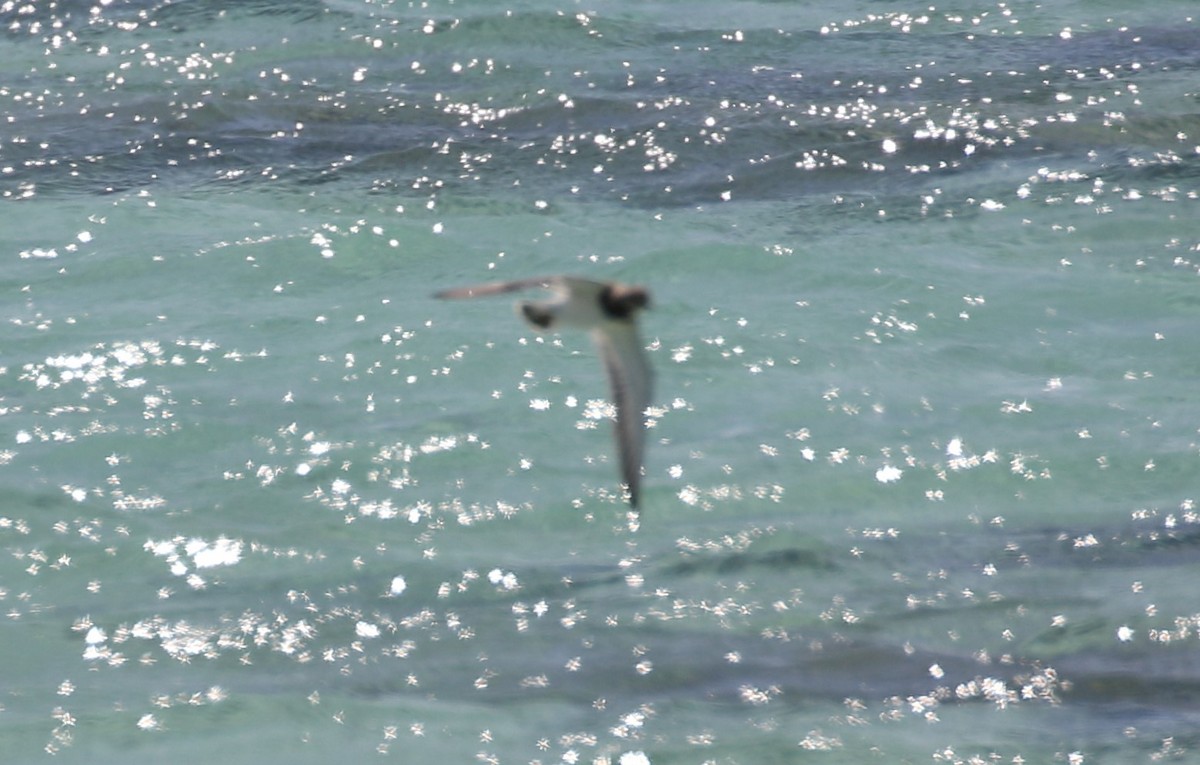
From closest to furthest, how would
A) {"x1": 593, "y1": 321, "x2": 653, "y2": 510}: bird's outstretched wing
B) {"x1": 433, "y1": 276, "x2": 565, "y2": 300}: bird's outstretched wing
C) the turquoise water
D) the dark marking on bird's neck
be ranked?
{"x1": 433, "y1": 276, "x2": 565, "y2": 300}: bird's outstretched wing < the dark marking on bird's neck < {"x1": 593, "y1": 321, "x2": 653, "y2": 510}: bird's outstretched wing < the turquoise water

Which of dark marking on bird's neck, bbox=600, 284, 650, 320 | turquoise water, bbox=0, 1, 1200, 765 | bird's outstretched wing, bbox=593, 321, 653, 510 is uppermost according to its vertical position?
dark marking on bird's neck, bbox=600, 284, 650, 320

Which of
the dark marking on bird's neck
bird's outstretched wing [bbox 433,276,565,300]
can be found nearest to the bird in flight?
the dark marking on bird's neck

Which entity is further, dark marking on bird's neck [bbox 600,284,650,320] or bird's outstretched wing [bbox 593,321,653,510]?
bird's outstretched wing [bbox 593,321,653,510]

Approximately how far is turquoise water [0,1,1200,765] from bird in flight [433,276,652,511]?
137 cm

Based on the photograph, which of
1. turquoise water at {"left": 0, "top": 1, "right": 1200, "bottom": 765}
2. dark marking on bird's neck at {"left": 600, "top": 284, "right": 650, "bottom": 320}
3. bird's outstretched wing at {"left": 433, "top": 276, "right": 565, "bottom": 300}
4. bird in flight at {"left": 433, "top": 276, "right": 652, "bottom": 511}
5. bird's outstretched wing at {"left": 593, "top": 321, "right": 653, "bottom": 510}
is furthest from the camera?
turquoise water at {"left": 0, "top": 1, "right": 1200, "bottom": 765}

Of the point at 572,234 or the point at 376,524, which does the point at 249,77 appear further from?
the point at 376,524

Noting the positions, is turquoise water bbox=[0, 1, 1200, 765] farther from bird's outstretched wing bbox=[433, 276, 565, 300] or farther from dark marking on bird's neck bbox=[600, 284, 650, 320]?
bird's outstretched wing bbox=[433, 276, 565, 300]

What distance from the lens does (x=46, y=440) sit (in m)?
8.07

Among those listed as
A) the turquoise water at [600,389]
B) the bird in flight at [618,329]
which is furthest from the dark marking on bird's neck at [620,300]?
the turquoise water at [600,389]

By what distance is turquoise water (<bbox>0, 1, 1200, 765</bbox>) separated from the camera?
20.7 feet

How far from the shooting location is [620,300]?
5.04 meters

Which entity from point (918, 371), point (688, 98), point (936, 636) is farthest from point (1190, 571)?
point (688, 98)

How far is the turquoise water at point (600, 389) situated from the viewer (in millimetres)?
6301

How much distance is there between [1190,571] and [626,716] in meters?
2.46
